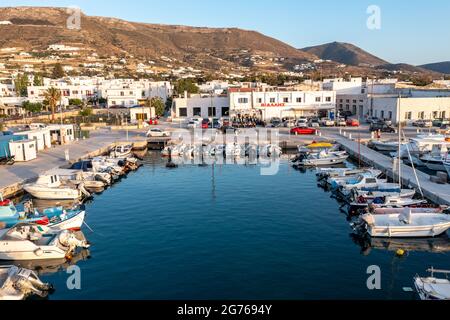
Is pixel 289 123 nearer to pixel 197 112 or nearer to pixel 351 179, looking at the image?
pixel 197 112

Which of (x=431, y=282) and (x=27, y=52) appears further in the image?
(x=27, y=52)

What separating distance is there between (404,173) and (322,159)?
30.2 ft

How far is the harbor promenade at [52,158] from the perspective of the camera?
3303cm

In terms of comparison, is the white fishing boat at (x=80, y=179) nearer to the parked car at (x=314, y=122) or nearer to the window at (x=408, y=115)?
the parked car at (x=314, y=122)

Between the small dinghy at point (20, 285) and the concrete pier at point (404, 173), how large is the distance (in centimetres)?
2395

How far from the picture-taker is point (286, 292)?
16.8 meters

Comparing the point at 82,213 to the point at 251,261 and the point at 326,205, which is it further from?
the point at 326,205

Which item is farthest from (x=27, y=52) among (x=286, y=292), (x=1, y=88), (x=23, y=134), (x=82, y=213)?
(x=286, y=292)

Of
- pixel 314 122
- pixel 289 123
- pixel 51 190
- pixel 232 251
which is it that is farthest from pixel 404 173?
pixel 314 122

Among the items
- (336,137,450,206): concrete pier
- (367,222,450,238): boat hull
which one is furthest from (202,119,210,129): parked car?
(367,222,450,238): boat hull

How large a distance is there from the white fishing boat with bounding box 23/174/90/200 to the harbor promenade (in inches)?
70.0

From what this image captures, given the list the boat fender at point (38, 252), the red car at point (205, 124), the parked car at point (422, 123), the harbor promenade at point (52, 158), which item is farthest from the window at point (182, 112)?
the boat fender at point (38, 252)

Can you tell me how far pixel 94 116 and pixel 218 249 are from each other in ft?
201

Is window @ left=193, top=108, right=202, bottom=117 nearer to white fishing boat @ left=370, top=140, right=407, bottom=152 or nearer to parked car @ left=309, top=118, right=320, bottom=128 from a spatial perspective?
parked car @ left=309, top=118, right=320, bottom=128
